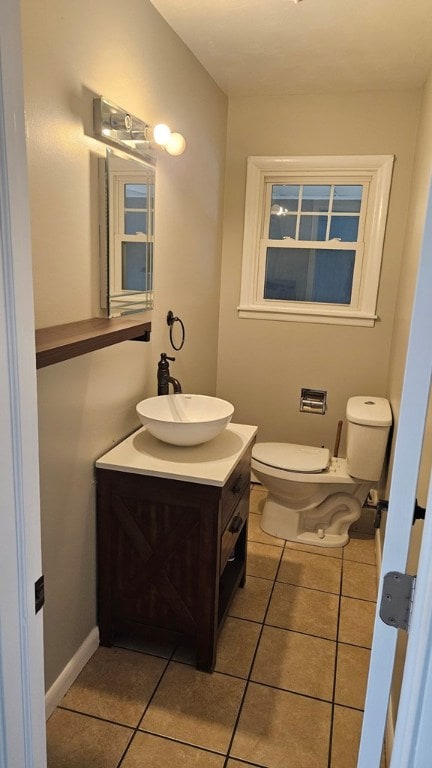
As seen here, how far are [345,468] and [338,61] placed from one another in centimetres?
215

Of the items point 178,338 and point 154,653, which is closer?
point 154,653

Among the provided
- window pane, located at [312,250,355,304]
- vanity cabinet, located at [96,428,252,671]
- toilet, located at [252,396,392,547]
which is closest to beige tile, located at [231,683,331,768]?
vanity cabinet, located at [96,428,252,671]

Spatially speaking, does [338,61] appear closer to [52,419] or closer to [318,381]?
[318,381]

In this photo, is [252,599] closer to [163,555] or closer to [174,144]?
[163,555]

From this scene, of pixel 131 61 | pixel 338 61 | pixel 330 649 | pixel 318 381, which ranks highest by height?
pixel 338 61

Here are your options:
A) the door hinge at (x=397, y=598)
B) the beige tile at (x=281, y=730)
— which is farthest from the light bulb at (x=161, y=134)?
the beige tile at (x=281, y=730)

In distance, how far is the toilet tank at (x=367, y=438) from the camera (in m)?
2.73

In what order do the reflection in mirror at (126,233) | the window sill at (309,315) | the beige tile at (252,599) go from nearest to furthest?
the reflection in mirror at (126,233)
the beige tile at (252,599)
the window sill at (309,315)

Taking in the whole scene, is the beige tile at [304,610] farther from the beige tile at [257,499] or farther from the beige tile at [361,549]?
the beige tile at [257,499]

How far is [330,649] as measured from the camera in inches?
84.4

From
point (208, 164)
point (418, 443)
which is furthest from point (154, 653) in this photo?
point (208, 164)

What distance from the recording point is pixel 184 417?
2.36m

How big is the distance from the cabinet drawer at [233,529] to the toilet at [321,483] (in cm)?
60

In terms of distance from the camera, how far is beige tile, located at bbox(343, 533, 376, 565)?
2.87 metres
